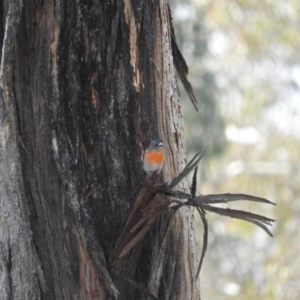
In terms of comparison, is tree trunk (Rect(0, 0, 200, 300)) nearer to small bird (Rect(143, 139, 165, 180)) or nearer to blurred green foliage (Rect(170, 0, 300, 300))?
small bird (Rect(143, 139, 165, 180))

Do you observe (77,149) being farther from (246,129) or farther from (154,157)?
(246,129)

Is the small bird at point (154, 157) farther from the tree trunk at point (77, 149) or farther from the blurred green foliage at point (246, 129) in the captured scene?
the blurred green foliage at point (246, 129)

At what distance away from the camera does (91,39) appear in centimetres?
271

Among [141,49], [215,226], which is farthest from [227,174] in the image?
[141,49]

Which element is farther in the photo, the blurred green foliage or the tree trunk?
the blurred green foliage

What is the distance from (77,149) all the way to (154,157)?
10.9 inches

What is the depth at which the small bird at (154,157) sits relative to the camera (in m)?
2.66

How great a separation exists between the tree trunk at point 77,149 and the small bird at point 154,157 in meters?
0.06

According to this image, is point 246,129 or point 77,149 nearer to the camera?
point 77,149

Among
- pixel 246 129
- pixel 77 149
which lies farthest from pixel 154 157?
pixel 246 129

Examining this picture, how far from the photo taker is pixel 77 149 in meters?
2.67

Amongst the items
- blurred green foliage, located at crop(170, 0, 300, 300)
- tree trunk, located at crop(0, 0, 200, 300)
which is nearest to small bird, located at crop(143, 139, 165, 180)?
tree trunk, located at crop(0, 0, 200, 300)

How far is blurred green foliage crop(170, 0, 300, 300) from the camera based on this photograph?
11.8 metres

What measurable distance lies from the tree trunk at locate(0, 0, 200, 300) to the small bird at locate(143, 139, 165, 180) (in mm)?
62
